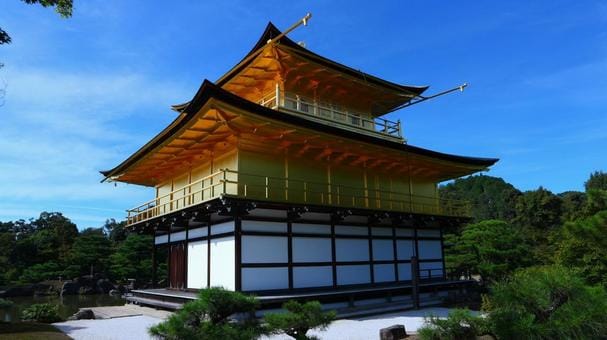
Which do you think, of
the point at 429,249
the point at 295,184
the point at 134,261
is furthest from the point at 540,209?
the point at 134,261

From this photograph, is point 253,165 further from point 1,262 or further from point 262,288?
point 1,262

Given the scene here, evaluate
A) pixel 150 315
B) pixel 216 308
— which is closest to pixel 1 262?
pixel 150 315

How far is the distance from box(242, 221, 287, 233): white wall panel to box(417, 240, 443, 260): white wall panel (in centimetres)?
785

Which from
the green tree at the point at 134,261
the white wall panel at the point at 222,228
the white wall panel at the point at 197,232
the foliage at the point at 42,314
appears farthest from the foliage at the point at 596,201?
the green tree at the point at 134,261

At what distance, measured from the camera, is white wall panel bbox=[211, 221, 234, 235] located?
1402cm

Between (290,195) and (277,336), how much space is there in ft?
19.7

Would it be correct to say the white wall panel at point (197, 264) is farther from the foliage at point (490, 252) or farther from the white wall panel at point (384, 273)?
the foliage at point (490, 252)

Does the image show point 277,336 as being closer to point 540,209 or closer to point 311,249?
point 311,249

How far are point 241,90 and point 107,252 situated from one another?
2979cm

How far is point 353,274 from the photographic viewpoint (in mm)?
16266

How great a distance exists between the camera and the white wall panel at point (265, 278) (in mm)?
13367

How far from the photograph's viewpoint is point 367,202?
17891mm

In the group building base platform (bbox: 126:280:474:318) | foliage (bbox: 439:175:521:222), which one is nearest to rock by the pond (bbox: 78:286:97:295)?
building base platform (bbox: 126:280:474:318)

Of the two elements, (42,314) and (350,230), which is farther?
(350,230)
